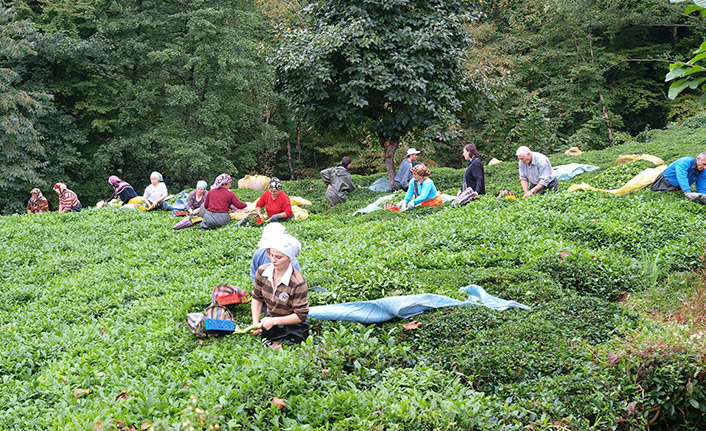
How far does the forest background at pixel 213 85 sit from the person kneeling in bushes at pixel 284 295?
14.6 metres

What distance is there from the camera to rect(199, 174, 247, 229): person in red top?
1177 centimetres

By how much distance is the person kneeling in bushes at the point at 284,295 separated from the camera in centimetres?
475

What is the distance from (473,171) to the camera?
11234 mm

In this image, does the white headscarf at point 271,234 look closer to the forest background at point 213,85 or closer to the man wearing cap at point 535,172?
the man wearing cap at point 535,172

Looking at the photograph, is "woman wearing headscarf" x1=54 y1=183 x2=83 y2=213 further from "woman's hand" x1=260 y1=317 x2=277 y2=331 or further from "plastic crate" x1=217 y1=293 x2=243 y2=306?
"woman's hand" x1=260 y1=317 x2=277 y2=331

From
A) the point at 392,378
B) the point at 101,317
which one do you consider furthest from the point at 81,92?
the point at 392,378

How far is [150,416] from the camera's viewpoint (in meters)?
3.71

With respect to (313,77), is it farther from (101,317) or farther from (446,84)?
(101,317)

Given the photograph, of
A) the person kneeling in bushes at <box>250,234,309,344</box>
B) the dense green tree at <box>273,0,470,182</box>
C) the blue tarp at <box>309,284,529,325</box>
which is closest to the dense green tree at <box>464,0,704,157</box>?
the dense green tree at <box>273,0,470,182</box>

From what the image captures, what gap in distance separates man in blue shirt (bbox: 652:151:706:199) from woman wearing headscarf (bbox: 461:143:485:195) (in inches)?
122

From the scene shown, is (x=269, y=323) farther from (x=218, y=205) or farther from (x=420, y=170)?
(x=218, y=205)

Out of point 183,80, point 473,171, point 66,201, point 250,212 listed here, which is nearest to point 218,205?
point 250,212

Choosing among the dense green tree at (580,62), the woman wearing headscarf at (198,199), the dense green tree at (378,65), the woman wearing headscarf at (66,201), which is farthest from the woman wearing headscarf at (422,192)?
the dense green tree at (580,62)

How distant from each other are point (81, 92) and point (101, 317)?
20580 mm
